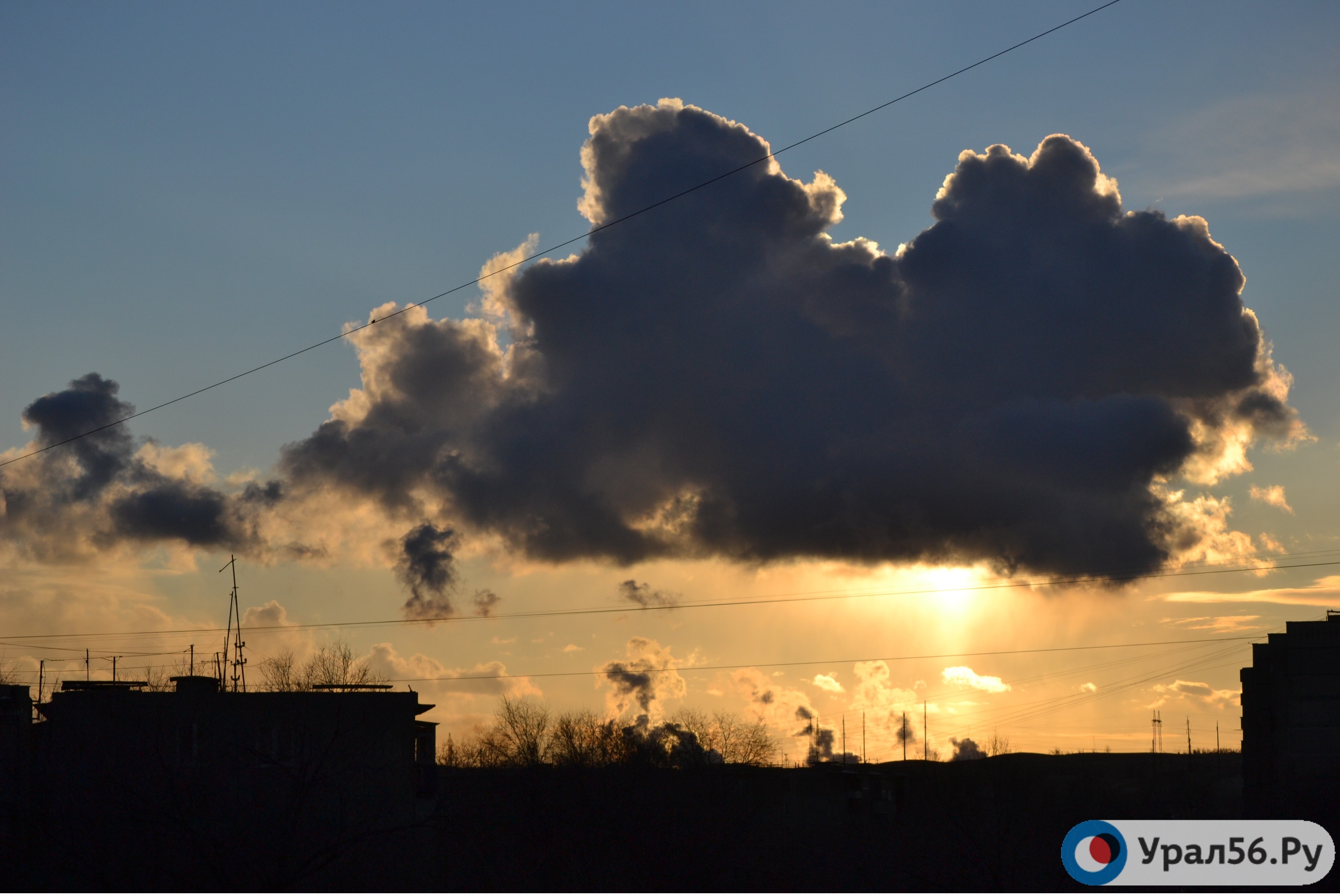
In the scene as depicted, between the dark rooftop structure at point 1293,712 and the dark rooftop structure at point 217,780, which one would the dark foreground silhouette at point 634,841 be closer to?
the dark rooftop structure at point 217,780

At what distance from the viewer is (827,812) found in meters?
128

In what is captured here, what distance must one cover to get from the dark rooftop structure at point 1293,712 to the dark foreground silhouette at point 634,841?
1064 cm

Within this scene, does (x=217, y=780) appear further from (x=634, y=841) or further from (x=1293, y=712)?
(x=1293, y=712)

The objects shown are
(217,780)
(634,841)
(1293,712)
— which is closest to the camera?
(217,780)

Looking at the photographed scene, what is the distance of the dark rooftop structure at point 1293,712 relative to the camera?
336ft

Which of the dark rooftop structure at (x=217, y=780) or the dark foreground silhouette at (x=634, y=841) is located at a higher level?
the dark rooftop structure at (x=217, y=780)

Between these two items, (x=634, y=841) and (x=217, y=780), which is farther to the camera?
(x=634, y=841)

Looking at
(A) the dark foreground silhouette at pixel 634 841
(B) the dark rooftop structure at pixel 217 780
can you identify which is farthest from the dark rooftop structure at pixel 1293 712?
(B) the dark rooftop structure at pixel 217 780

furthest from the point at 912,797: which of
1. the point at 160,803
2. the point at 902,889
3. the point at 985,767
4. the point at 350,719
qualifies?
the point at 160,803

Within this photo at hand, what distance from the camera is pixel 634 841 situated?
75.6 metres

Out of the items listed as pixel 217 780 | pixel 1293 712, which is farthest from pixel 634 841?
pixel 1293 712

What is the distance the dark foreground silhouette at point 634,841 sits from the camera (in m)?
38.7

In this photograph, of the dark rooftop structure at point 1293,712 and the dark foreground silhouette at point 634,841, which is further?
the dark rooftop structure at point 1293,712

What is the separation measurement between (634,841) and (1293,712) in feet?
202
